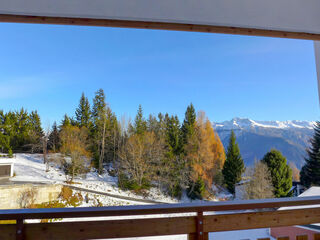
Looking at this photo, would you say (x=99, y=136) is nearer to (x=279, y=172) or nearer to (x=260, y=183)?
(x=260, y=183)

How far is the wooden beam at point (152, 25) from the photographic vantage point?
56.3 inches

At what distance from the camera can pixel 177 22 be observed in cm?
153

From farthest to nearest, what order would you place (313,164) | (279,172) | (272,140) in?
1. (279,172)
2. (313,164)
3. (272,140)

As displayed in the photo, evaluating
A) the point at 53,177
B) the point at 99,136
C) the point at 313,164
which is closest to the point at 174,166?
the point at 99,136

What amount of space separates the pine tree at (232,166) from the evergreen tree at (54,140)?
27.1ft

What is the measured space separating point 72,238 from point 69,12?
121cm

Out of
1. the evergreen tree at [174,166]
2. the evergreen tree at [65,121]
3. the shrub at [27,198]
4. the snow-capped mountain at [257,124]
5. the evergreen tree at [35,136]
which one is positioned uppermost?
the snow-capped mountain at [257,124]

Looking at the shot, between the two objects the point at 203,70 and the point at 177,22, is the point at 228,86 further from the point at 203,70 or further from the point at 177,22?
the point at 177,22

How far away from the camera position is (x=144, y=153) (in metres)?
12.4

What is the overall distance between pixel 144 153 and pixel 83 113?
158 inches

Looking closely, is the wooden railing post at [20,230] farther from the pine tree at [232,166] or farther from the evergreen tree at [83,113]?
the pine tree at [232,166]

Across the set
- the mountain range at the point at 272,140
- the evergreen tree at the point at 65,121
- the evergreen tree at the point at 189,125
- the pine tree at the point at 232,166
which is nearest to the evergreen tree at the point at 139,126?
the evergreen tree at the point at 189,125

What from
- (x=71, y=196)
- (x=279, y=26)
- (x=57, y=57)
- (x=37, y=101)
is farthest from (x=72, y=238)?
(x=57, y=57)

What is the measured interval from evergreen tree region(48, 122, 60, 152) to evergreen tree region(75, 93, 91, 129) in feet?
4.00
